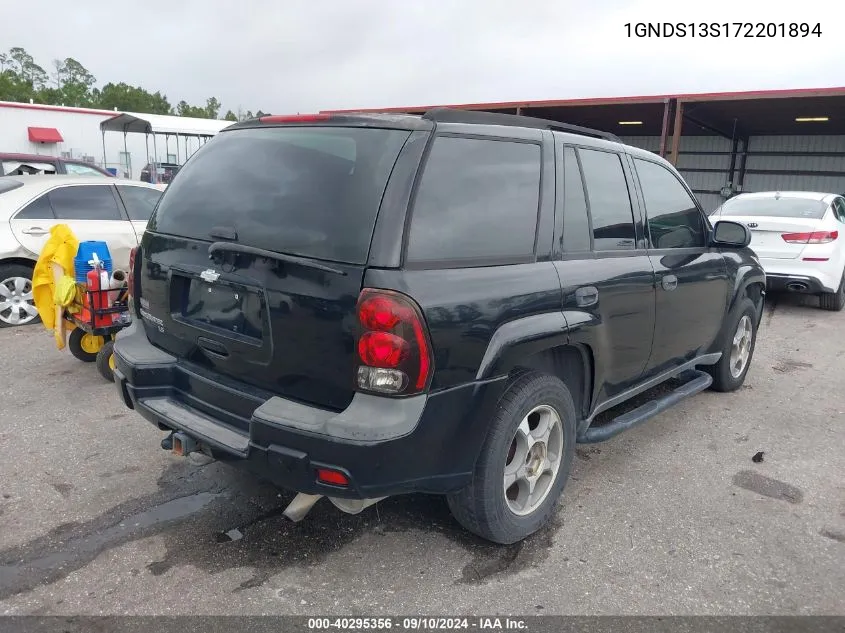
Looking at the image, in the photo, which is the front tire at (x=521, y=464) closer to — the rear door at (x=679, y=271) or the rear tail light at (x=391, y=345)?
the rear tail light at (x=391, y=345)

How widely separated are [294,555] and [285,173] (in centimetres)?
165

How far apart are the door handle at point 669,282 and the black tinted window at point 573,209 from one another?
2.58ft

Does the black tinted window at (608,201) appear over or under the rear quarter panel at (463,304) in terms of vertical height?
over

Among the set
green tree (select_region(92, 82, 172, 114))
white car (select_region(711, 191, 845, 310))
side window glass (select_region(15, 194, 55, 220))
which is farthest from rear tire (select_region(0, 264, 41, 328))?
green tree (select_region(92, 82, 172, 114))

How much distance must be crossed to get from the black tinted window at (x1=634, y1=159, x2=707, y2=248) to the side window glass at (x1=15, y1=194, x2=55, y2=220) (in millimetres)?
6001

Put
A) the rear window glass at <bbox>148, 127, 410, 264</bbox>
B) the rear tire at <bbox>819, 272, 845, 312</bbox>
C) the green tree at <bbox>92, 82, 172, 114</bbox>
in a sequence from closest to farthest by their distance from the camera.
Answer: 1. the rear window glass at <bbox>148, 127, 410, 264</bbox>
2. the rear tire at <bbox>819, 272, 845, 312</bbox>
3. the green tree at <bbox>92, 82, 172, 114</bbox>

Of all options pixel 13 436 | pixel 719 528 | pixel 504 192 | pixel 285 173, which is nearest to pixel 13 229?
pixel 13 436

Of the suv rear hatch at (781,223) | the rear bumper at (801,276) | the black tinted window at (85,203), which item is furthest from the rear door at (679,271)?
the black tinted window at (85,203)

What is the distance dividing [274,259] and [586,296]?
147 cm

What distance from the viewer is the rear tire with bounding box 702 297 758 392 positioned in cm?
491

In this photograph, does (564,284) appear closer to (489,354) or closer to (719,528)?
(489,354)

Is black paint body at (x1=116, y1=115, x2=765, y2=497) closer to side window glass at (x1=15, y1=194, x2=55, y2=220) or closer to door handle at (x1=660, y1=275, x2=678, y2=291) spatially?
Result: door handle at (x1=660, y1=275, x2=678, y2=291)

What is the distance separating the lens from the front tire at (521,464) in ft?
8.80

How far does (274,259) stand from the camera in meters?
2.49
